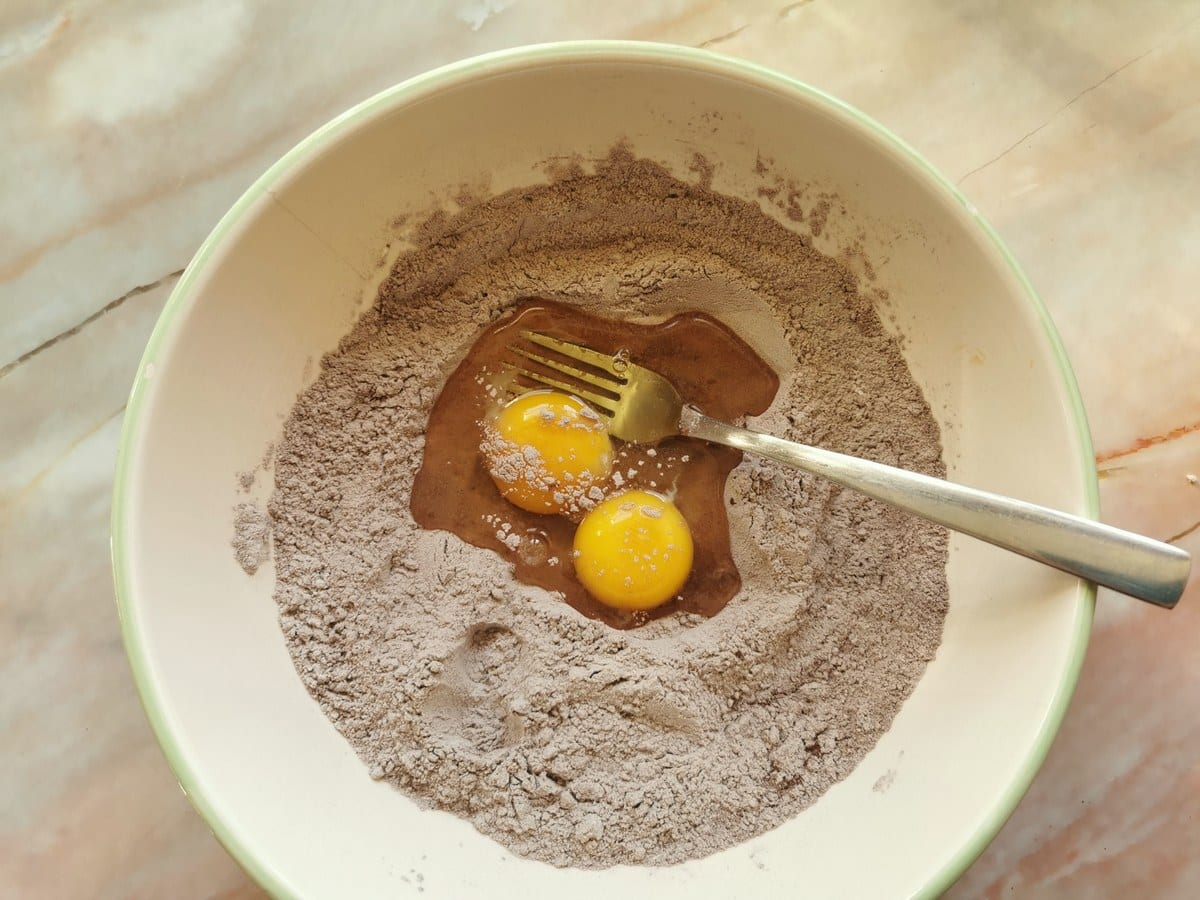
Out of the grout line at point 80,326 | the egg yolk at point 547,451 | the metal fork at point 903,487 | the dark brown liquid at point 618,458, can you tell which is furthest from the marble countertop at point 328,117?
the egg yolk at point 547,451

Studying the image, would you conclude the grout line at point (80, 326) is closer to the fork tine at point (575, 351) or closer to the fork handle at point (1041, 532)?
the fork tine at point (575, 351)

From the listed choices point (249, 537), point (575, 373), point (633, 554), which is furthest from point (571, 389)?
point (249, 537)

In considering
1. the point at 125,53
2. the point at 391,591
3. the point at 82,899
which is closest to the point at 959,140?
the point at 391,591

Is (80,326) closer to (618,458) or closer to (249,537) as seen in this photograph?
(249,537)

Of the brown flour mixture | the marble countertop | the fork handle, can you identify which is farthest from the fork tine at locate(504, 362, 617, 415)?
the marble countertop

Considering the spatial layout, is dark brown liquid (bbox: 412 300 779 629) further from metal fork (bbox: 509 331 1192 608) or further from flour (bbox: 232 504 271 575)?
flour (bbox: 232 504 271 575)

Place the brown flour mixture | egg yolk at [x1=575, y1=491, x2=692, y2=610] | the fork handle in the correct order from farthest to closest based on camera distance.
→ egg yolk at [x1=575, y1=491, x2=692, y2=610]
the brown flour mixture
the fork handle
